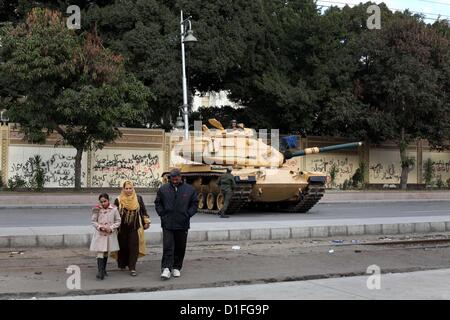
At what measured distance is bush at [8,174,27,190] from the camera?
28.5 meters

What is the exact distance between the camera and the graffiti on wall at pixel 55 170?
29.1m

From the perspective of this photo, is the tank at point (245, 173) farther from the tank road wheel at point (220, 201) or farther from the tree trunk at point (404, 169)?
the tree trunk at point (404, 169)

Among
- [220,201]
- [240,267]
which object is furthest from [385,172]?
[240,267]

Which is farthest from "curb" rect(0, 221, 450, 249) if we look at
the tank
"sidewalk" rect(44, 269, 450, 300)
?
"sidewalk" rect(44, 269, 450, 300)

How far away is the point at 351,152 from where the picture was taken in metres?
37.4

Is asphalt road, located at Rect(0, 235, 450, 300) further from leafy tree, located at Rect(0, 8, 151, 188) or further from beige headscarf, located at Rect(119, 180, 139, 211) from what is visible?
leafy tree, located at Rect(0, 8, 151, 188)

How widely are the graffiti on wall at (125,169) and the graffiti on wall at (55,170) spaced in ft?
2.96

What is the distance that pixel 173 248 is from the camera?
960 cm

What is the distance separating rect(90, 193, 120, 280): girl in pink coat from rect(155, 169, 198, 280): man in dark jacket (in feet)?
2.32

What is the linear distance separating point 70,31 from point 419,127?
19.4 metres

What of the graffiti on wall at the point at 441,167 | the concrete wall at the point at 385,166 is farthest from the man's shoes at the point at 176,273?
the graffiti on wall at the point at 441,167

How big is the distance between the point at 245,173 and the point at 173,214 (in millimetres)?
10460
